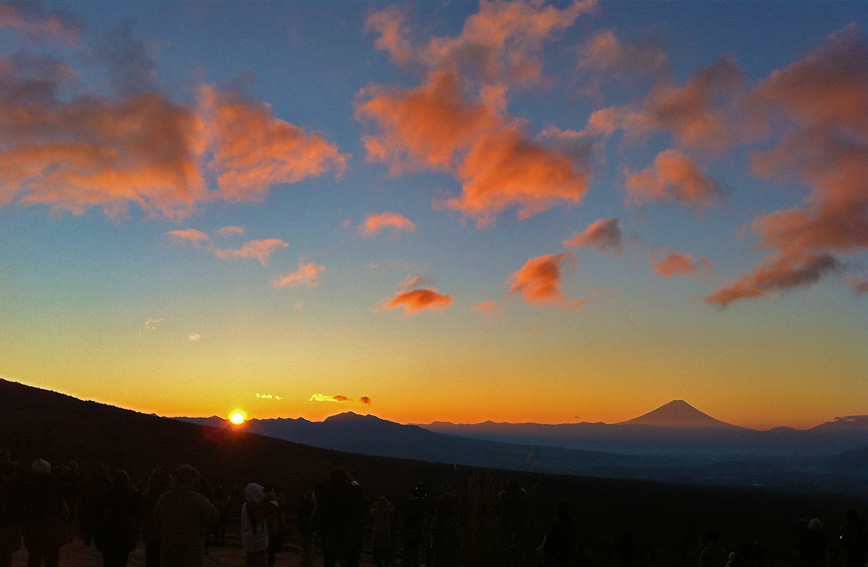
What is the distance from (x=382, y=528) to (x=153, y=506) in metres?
4.67

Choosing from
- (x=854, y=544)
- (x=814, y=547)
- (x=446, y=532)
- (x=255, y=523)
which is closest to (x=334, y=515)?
(x=255, y=523)

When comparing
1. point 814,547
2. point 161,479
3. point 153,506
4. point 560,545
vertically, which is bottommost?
point 814,547

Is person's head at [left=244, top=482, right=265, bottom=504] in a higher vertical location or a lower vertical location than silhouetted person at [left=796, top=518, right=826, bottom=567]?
higher

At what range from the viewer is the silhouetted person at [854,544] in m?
11.8

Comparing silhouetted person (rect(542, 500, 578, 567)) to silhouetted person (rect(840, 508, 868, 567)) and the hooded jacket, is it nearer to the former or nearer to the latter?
the hooded jacket

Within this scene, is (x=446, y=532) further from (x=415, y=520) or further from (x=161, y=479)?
(x=161, y=479)

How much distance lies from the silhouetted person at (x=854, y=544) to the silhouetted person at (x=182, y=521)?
10.3 meters

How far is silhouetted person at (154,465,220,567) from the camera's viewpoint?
7.20m

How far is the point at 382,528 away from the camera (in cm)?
1267

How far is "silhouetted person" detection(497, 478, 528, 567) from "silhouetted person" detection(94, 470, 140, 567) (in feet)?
15.2

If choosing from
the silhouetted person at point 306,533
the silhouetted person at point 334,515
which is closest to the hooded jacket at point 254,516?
the silhouetted person at point 334,515

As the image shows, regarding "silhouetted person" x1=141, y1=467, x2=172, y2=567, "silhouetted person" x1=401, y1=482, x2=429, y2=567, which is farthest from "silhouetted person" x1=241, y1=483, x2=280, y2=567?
"silhouetted person" x1=401, y1=482, x2=429, y2=567

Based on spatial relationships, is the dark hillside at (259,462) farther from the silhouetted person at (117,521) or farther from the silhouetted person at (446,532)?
the silhouetted person at (117,521)

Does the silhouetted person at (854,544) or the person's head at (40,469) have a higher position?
the person's head at (40,469)
